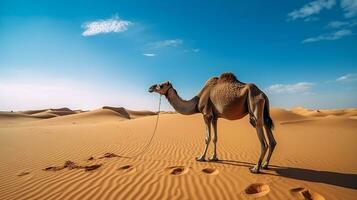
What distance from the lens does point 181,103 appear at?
9742 millimetres

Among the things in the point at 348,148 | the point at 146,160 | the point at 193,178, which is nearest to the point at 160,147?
the point at 146,160

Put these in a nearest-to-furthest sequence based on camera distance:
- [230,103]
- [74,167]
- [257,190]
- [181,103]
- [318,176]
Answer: [257,190]
[318,176]
[230,103]
[74,167]
[181,103]

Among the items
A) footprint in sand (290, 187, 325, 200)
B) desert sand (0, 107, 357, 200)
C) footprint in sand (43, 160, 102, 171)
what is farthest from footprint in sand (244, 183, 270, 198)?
footprint in sand (43, 160, 102, 171)

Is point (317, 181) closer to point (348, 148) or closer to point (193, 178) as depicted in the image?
point (193, 178)

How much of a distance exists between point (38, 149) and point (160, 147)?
5.78m

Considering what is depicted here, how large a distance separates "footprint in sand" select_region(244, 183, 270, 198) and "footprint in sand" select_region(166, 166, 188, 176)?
2042mm

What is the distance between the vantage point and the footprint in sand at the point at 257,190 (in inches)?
230

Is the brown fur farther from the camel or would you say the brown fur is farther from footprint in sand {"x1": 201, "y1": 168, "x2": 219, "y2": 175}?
footprint in sand {"x1": 201, "y1": 168, "x2": 219, "y2": 175}

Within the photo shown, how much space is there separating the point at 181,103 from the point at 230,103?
92.1 inches

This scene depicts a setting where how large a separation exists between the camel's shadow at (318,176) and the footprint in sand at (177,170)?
1.91 metres

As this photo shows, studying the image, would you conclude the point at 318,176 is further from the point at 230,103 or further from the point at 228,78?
the point at 228,78

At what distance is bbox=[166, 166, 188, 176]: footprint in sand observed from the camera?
295 inches

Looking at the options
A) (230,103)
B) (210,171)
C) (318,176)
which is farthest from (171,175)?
(318,176)

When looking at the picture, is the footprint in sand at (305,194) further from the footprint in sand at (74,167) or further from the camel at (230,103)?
the footprint in sand at (74,167)
